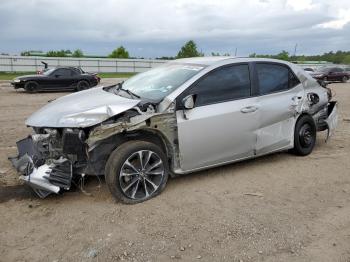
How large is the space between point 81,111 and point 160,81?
133cm

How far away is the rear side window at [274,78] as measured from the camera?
5855mm

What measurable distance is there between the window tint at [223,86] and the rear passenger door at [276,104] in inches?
10.6

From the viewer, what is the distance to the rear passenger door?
5.76 m

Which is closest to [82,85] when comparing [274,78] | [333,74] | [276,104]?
[274,78]

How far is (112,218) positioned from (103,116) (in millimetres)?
1128

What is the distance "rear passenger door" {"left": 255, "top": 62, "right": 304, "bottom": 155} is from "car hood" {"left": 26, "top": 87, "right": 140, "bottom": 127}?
189cm

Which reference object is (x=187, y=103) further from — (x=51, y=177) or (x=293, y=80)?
(x=293, y=80)

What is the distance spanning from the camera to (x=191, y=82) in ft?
16.8

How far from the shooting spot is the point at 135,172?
465 cm

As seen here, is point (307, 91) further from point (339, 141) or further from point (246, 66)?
point (339, 141)

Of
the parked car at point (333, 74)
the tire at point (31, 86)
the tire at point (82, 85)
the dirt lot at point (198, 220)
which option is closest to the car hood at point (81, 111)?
the dirt lot at point (198, 220)

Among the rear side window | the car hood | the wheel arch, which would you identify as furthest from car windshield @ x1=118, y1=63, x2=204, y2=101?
the rear side window

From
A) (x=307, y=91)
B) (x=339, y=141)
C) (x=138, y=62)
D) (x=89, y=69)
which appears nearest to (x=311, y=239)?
(x=307, y=91)

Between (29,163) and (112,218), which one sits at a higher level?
(29,163)
